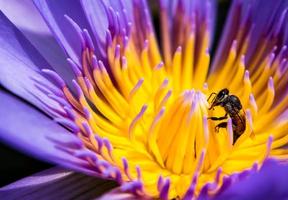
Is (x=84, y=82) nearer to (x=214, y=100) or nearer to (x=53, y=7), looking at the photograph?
(x=53, y=7)

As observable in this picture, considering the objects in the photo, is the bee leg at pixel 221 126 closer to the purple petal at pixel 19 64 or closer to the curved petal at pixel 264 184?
the purple petal at pixel 19 64

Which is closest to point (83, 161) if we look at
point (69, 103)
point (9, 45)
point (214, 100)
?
point (69, 103)

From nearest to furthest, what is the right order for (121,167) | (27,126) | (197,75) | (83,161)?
(27,126) → (83,161) → (121,167) → (197,75)

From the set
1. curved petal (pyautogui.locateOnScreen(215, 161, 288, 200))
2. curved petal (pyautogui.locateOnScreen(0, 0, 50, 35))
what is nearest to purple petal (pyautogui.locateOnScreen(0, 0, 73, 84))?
curved petal (pyautogui.locateOnScreen(0, 0, 50, 35))

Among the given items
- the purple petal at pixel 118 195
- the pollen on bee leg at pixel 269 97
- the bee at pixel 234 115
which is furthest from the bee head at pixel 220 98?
→ the purple petal at pixel 118 195

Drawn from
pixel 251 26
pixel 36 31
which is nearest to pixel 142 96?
pixel 36 31

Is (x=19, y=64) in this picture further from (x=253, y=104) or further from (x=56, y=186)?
(x=253, y=104)

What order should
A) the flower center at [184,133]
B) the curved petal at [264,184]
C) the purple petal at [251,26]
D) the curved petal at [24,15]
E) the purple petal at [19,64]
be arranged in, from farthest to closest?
the purple petal at [251,26] → the curved petal at [24,15] → the flower center at [184,133] → the purple petal at [19,64] → the curved petal at [264,184]
